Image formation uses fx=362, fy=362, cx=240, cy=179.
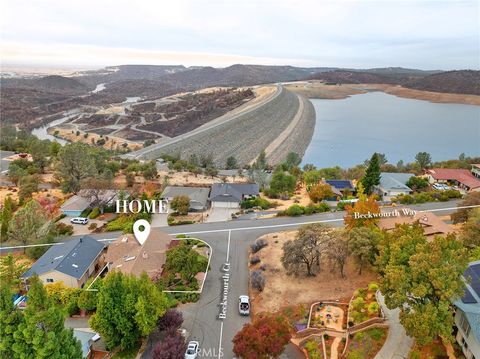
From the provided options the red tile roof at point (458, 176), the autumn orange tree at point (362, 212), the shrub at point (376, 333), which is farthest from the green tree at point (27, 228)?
the red tile roof at point (458, 176)

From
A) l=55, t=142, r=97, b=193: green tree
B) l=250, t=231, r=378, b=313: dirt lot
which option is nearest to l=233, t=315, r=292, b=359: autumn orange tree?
l=250, t=231, r=378, b=313: dirt lot

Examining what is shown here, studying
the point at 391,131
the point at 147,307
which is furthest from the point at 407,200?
the point at 391,131

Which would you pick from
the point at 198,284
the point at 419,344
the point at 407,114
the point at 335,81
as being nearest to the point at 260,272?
the point at 198,284

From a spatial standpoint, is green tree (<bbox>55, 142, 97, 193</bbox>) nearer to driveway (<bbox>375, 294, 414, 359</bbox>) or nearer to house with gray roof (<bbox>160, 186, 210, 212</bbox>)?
house with gray roof (<bbox>160, 186, 210, 212</bbox>)

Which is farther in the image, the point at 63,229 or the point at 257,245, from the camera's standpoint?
the point at 63,229

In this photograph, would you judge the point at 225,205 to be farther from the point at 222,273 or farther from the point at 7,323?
the point at 7,323

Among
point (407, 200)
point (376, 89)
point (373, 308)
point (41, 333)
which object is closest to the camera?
point (41, 333)
